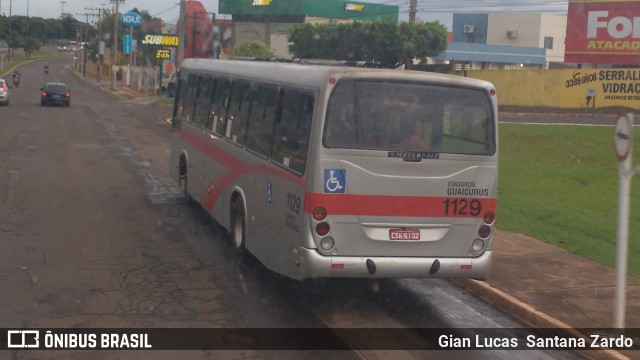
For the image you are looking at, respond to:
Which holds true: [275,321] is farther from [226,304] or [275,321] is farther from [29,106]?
[29,106]

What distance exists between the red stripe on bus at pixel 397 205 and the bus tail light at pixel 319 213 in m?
0.04

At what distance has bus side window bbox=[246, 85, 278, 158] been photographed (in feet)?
→ 33.8

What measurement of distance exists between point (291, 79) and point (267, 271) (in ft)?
8.99

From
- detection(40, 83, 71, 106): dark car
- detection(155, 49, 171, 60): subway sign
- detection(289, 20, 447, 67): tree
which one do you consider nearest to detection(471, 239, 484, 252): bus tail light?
detection(40, 83, 71, 106): dark car

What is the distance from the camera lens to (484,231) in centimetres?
922

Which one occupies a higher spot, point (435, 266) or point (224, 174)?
point (224, 174)

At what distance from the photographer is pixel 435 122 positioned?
9031mm

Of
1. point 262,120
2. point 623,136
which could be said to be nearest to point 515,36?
point 262,120

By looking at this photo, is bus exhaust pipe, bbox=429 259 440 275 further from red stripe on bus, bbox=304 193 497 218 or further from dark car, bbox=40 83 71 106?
dark car, bbox=40 83 71 106

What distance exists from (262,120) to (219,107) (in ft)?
8.59

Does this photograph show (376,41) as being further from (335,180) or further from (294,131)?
(335,180)

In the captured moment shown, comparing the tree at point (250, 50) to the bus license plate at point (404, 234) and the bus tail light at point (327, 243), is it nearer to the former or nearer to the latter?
the bus license plate at point (404, 234)

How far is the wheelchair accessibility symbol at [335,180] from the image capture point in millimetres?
8664

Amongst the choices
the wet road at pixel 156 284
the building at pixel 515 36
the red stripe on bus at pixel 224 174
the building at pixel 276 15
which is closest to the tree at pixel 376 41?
the building at pixel 276 15
